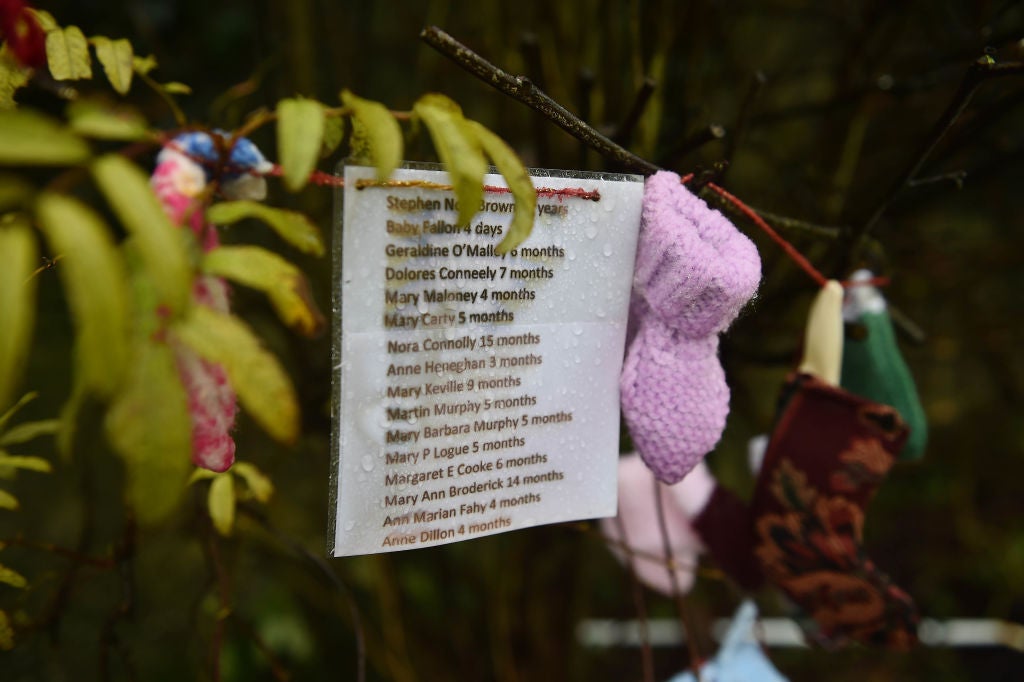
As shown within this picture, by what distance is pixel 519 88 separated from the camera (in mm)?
518

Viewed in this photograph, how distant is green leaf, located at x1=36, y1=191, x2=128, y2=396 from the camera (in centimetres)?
26

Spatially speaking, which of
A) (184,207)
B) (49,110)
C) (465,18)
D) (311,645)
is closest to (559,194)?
(184,207)

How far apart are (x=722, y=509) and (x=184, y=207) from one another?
2.43 feet

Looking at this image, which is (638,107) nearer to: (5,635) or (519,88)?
(519,88)

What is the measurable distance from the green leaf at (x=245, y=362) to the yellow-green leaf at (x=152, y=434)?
0.8 inches

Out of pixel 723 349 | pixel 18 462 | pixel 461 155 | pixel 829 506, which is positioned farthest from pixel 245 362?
pixel 829 506

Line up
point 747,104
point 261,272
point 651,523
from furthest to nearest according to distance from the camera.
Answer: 1. point 651,523
2. point 747,104
3. point 261,272

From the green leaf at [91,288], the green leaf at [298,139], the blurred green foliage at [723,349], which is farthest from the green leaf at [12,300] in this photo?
the blurred green foliage at [723,349]

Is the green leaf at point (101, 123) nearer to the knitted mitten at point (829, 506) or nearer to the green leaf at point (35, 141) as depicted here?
the green leaf at point (35, 141)

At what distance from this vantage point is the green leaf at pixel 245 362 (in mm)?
Result: 323

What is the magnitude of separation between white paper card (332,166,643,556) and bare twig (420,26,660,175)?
3 centimetres

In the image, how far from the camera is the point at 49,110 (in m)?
1.27

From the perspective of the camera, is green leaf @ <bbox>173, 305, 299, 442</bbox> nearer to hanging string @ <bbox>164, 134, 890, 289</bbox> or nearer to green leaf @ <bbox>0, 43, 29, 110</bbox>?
hanging string @ <bbox>164, 134, 890, 289</bbox>

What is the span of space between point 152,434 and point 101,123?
151 mm
